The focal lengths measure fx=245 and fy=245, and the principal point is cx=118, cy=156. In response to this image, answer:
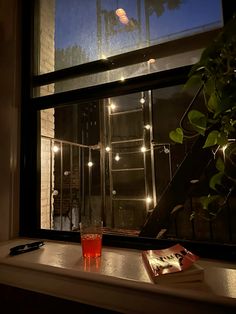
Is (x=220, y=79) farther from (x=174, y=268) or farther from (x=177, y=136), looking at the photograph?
(x=174, y=268)

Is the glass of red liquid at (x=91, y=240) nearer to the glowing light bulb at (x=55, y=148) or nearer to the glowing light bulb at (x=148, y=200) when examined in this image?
A: the glowing light bulb at (x=55, y=148)

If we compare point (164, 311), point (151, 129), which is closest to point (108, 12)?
point (164, 311)

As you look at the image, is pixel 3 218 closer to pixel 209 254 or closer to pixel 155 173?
pixel 209 254

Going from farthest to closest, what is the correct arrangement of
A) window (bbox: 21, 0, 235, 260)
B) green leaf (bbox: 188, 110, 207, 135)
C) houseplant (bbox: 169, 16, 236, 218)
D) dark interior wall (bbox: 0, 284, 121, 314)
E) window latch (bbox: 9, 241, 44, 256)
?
window (bbox: 21, 0, 235, 260) < window latch (bbox: 9, 241, 44, 256) < dark interior wall (bbox: 0, 284, 121, 314) < green leaf (bbox: 188, 110, 207, 135) < houseplant (bbox: 169, 16, 236, 218)

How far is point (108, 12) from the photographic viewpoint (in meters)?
1.53

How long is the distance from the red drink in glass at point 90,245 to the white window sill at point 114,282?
3 cm

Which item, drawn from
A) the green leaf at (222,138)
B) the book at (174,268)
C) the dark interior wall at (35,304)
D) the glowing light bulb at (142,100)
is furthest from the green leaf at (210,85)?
the glowing light bulb at (142,100)

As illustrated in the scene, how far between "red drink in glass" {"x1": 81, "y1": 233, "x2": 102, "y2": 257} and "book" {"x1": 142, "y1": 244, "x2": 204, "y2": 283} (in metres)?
0.24

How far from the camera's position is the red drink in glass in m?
1.02

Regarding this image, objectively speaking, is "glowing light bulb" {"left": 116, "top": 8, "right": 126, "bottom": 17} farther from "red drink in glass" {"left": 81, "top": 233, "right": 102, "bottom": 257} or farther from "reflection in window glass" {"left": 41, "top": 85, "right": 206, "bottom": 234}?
"reflection in window glass" {"left": 41, "top": 85, "right": 206, "bottom": 234}

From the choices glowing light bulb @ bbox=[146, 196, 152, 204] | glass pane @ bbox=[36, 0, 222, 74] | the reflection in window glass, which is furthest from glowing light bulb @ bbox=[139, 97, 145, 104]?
glass pane @ bbox=[36, 0, 222, 74]

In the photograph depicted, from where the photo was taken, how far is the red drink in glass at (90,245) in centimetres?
102

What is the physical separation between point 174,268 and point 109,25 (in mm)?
1393

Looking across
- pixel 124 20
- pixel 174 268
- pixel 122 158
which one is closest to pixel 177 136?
pixel 174 268
